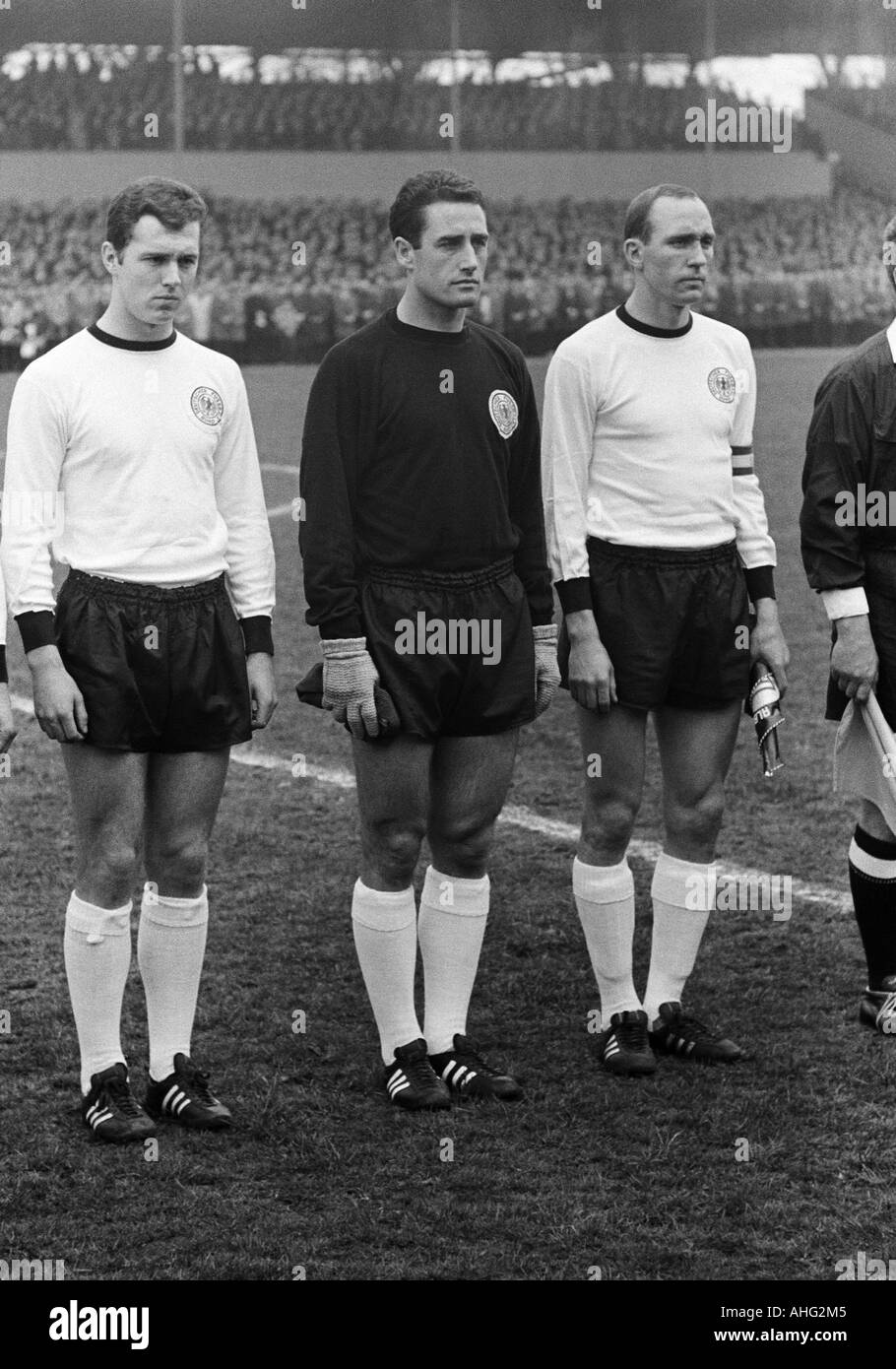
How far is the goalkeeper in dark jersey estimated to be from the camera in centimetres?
362

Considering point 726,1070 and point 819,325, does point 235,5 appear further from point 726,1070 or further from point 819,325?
point 726,1070

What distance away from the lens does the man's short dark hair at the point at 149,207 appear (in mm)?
3449

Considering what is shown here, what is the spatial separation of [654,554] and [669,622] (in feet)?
0.50

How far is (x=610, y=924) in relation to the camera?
13.5 feet

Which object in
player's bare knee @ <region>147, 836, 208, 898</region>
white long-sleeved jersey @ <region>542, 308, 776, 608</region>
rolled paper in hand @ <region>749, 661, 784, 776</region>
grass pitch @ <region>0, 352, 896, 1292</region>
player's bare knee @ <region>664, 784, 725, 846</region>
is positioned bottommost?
grass pitch @ <region>0, 352, 896, 1292</region>

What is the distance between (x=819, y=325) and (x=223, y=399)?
2192 centimetres

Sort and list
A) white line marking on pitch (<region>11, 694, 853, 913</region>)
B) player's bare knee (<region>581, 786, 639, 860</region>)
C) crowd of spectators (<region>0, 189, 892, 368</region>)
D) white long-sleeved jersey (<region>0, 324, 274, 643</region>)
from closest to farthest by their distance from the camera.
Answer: white long-sleeved jersey (<region>0, 324, 274, 643</region>) → player's bare knee (<region>581, 786, 639, 860</region>) → white line marking on pitch (<region>11, 694, 853, 913</region>) → crowd of spectators (<region>0, 189, 892, 368</region>)

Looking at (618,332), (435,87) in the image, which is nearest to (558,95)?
(435,87)

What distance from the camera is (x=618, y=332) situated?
13.0 feet

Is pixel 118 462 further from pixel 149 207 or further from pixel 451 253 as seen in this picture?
pixel 451 253

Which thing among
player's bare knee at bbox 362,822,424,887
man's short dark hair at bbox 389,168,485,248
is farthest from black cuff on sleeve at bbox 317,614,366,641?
man's short dark hair at bbox 389,168,485,248

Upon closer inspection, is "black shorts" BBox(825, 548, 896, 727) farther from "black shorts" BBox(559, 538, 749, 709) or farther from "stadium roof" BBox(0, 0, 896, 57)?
"stadium roof" BBox(0, 0, 896, 57)

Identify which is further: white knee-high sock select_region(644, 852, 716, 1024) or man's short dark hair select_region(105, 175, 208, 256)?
white knee-high sock select_region(644, 852, 716, 1024)

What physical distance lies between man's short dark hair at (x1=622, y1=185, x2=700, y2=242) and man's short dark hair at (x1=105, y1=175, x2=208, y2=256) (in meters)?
0.96
